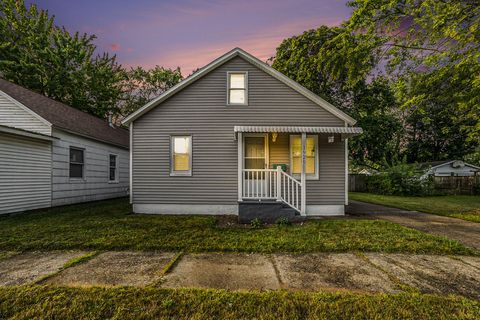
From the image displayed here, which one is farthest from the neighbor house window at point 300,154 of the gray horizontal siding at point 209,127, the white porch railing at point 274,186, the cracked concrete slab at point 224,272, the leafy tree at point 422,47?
the cracked concrete slab at point 224,272

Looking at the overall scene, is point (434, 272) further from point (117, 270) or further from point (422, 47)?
point (422, 47)

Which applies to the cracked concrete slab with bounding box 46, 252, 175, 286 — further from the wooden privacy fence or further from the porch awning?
the wooden privacy fence

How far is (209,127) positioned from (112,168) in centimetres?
782

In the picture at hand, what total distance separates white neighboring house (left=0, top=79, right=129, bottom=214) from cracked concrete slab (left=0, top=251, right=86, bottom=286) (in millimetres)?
5221

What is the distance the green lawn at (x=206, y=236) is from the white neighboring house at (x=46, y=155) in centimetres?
168

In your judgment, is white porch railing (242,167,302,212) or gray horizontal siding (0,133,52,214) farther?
gray horizontal siding (0,133,52,214)

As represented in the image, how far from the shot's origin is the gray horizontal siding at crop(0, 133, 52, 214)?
7.34 meters

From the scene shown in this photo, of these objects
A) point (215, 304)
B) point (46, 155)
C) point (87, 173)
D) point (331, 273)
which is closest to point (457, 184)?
point (331, 273)

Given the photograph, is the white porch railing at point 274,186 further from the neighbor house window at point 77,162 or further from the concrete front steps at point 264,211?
the neighbor house window at point 77,162

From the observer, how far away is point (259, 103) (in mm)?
8039

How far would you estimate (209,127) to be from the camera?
Answer: 315 inches

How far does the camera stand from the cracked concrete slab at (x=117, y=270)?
3.01 m

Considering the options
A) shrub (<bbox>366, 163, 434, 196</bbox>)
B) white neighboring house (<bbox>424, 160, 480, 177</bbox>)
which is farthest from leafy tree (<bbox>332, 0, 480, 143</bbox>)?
white neighboring house (<bbox>424, 160, 480, 177</bbox>)

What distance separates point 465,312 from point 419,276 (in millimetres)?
893
